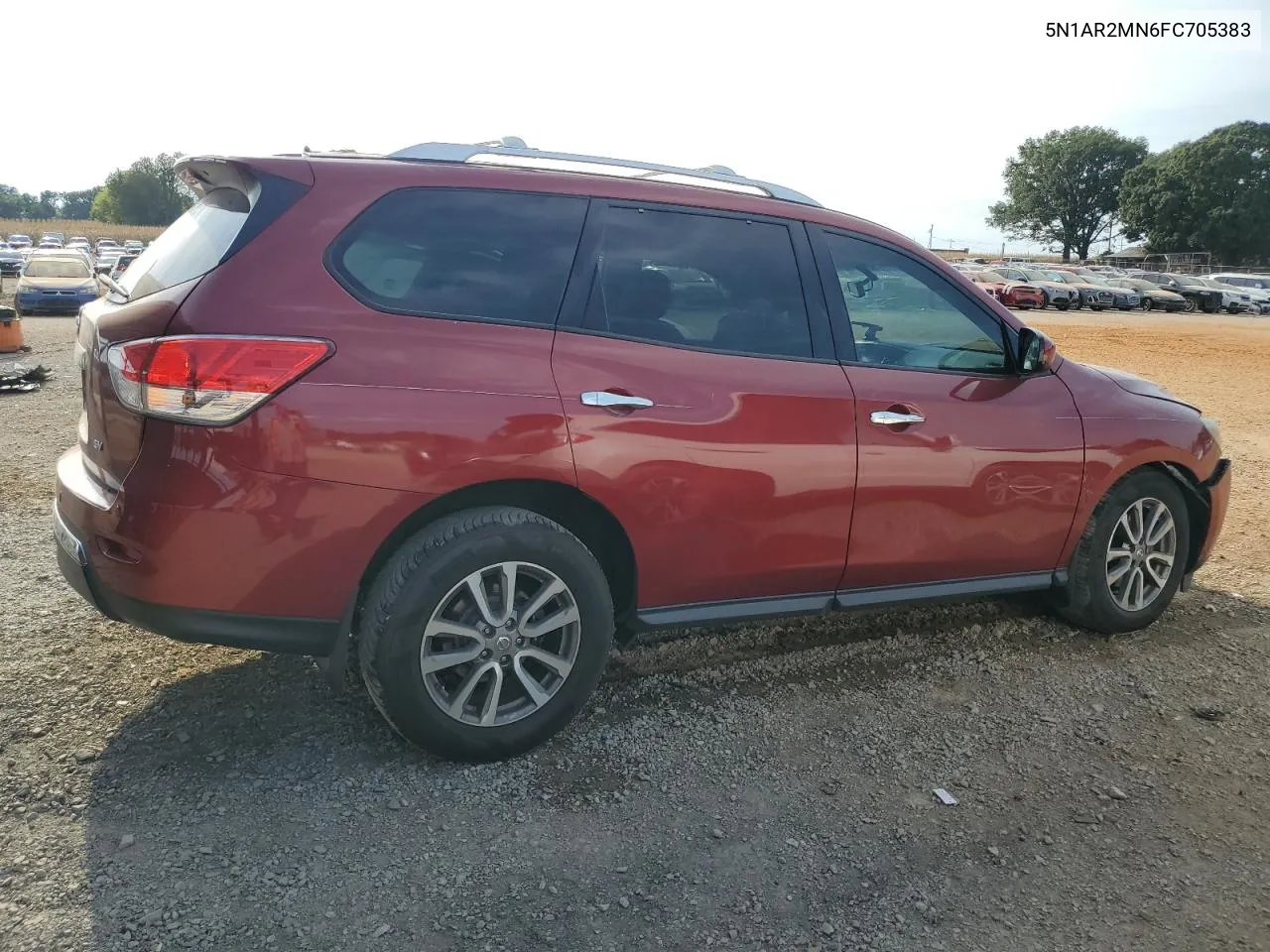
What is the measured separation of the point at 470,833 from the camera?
2955 millimetres

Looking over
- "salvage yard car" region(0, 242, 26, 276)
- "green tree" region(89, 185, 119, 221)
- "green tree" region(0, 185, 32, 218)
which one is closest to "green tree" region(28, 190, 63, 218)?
"green tree" region(0, 185, 32, 218)

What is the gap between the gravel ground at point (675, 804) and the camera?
2.60 m

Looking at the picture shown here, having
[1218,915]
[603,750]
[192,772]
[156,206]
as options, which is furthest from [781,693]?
[156,206]

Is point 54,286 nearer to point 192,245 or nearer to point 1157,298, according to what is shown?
point 192,245

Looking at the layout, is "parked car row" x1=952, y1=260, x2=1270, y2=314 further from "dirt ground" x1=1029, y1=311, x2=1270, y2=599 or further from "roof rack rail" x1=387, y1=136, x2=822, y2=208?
"roof rack rail" x1=387, y1=136, x2=822, y2=208

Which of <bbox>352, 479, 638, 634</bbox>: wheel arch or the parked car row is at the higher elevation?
the parked car row

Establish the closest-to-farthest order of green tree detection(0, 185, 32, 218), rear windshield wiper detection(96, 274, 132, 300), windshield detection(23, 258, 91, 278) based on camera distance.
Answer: rear windshield wiper detection(96, 274, 132, 300), windshield detection(23, 258, 91, 278), green tree detection(0, 185, 32, 218)

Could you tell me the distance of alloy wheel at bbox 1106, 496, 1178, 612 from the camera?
4.50 m

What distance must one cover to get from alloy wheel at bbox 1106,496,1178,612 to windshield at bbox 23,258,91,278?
82.1 ft

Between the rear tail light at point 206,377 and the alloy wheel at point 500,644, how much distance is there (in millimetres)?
835

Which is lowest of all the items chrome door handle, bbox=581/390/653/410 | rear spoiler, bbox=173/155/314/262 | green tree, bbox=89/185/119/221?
chrome door handle, bbox=581/390/653/410

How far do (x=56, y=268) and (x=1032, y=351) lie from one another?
2524 centimetres

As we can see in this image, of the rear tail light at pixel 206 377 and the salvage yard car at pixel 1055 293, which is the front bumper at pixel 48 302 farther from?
the salvage yard car at pixel 1055 293

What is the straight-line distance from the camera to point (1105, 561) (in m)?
4.46
